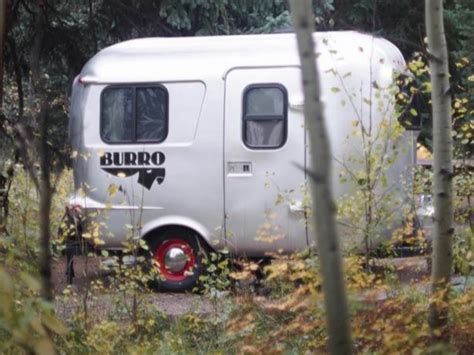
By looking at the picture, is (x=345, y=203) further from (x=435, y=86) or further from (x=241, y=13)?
(x=241, y=13)

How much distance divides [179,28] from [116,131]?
260 centimetres

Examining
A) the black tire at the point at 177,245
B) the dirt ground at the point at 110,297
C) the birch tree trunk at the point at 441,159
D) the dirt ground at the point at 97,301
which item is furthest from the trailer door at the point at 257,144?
the birch tree trunk at the point at 441,159

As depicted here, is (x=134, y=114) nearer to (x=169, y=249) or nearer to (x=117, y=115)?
(x=117, y=115)

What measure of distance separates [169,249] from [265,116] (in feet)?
5.82

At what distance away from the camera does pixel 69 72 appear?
37.9 ft

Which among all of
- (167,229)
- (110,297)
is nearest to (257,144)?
(167,229)

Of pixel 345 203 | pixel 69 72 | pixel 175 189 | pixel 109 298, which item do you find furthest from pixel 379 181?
pixel 69 72

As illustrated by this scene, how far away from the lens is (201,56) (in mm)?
10055

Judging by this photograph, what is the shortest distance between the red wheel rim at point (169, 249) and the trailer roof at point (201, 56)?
1.77 meters

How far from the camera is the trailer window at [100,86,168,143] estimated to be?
10.1 m

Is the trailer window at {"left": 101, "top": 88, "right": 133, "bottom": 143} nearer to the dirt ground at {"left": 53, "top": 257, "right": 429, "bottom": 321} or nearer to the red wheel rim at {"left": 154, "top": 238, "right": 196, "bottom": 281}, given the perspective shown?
the red wheel rim at {"left": 154, "top": 238, "right": 196, "bottom": 281}

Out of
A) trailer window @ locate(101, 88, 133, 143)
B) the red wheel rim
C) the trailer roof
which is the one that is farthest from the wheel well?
the trailer roof

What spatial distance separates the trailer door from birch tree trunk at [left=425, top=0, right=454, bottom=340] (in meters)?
5.33

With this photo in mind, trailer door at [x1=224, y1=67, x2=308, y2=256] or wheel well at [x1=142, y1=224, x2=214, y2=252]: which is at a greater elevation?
trailer door at [x1=224, y1=67, x2=308, y2=256]
